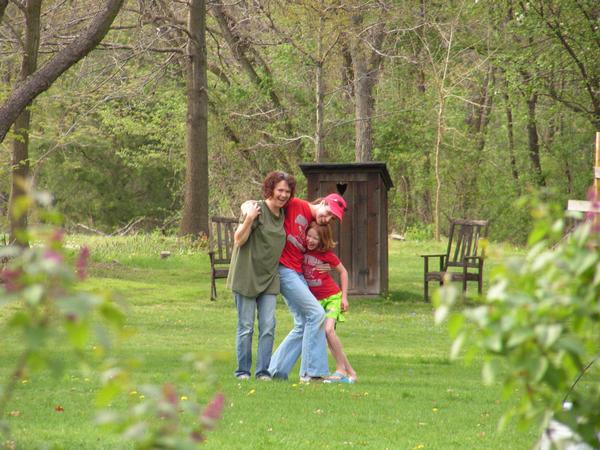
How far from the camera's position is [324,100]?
42.4m

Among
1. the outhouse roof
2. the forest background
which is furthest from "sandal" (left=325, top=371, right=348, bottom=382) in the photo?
the forest background

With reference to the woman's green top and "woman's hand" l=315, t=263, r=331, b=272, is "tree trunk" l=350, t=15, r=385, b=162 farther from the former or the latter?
the woman's green top

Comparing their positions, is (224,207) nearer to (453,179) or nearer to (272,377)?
(453,179)

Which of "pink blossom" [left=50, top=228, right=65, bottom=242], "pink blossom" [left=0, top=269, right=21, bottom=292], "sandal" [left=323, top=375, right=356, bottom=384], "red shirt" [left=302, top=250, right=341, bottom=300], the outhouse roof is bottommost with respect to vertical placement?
"sandal" [left=323, top=375, right=356, bottom=384]

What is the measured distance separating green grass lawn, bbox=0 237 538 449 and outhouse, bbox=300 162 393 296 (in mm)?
2064

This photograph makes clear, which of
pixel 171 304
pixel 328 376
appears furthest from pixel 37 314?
pixel 171 304

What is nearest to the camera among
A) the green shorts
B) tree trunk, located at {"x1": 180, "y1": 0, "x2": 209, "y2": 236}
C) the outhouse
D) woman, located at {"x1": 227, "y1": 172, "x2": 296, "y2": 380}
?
woman, located at {"x1": 227, "y1": 172, "x2": 296, "y2": 380}

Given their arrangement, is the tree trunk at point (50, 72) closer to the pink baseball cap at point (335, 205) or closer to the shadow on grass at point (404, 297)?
the pink baseball cap at point (335, 205)

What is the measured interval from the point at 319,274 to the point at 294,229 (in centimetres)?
52

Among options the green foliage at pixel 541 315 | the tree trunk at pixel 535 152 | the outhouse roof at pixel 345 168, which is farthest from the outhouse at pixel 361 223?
the tree trunk at pixel 535 152

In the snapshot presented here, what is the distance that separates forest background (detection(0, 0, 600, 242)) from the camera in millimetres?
31609

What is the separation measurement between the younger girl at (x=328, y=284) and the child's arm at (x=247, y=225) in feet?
1.81

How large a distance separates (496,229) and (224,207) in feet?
38.3

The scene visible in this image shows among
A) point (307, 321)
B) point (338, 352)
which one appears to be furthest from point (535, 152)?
point (307, 321)
